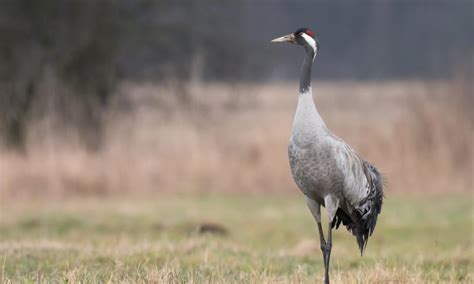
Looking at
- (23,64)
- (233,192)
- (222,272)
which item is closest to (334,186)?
(222,272)

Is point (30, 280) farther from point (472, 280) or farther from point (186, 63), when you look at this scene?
point (186, 63)

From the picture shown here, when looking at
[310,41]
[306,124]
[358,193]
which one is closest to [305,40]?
[310,41]

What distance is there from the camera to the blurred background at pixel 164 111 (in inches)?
703

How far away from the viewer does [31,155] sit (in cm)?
1736

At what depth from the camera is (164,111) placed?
72.7 ft

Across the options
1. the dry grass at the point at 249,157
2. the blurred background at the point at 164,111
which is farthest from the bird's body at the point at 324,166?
the dry grass at the point at 249,157

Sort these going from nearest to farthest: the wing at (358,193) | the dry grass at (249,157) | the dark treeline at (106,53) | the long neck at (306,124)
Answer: the long neck at (306,124) → the wing at (358,193) → the dry grass at (249,157) → the dark treeline at (106,53)

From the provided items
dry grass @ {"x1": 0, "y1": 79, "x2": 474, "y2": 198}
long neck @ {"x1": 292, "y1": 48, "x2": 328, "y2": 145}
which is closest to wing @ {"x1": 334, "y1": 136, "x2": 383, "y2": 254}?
long neck @ {"x1": 292, "y1": 48, "x2": 328, "y2": 145}

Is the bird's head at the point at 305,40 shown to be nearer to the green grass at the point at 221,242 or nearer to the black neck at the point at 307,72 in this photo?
the black neck at the point at 307,72

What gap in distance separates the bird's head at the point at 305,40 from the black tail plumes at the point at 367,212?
3.36 ft

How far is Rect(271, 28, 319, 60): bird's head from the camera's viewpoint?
6738 mm

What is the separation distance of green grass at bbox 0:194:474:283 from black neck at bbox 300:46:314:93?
1386 millimetres

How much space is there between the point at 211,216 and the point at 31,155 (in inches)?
160

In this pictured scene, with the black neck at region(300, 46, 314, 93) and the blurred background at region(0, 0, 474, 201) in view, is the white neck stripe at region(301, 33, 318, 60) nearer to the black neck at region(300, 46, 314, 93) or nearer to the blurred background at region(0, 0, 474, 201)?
the black neck at region(300, 46, 314, 93)
